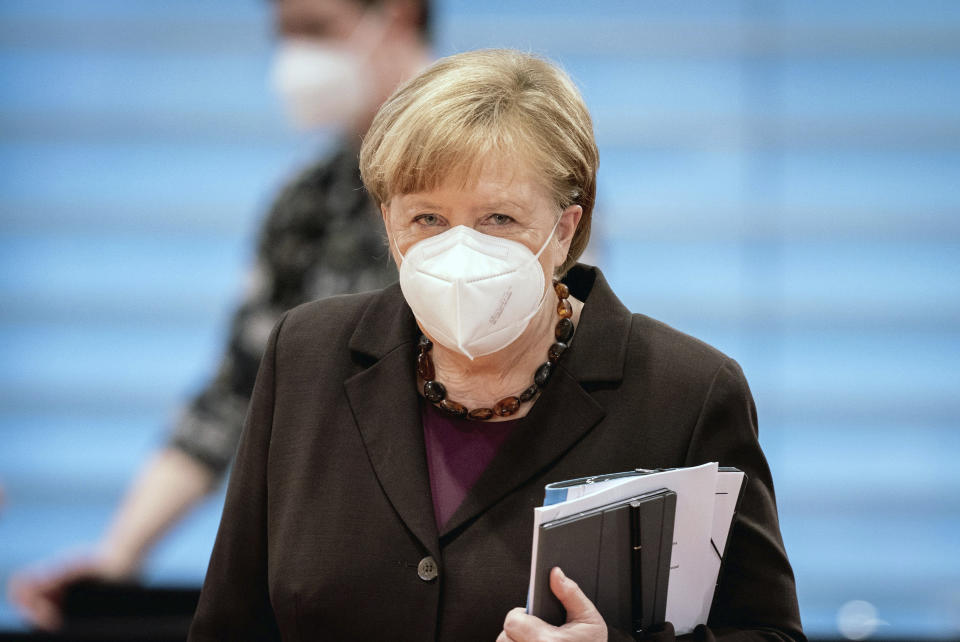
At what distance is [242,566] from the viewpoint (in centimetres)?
179

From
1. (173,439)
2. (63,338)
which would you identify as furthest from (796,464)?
(63,338)

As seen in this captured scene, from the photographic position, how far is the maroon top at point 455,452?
5.77 ft

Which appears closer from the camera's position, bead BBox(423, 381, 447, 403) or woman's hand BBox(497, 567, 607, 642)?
woman's hand BBox(497, 567, 607, 642)

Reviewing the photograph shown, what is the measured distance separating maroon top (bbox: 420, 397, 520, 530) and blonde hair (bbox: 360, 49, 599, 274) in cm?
37

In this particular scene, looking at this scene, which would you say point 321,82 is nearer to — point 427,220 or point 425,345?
point 425,345

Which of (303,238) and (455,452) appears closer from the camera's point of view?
(455,452)

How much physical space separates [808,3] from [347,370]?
2692 millimetres

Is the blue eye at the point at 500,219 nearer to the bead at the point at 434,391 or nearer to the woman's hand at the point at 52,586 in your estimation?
the bead at the point at 434,391

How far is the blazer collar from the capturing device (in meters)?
1.72

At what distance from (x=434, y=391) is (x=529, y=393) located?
0.15m

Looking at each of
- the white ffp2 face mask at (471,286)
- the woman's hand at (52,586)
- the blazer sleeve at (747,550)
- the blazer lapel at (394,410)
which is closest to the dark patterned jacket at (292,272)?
the woman's hand at (52,586)

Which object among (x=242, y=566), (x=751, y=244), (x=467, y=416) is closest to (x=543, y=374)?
(x=467, y=416)

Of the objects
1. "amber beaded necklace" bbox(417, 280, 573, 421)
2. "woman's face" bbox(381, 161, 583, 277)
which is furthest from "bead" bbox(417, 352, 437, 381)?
"woman's face" bbox(381, 161, 583, 277)

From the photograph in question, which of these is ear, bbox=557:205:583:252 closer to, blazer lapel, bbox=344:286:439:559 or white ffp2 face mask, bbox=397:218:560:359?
white ffp2 face mask, bbox=397:218:560:359
